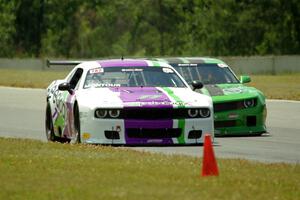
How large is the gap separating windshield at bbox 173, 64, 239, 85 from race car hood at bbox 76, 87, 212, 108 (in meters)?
3.30

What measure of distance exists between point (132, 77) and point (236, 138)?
8.42ft

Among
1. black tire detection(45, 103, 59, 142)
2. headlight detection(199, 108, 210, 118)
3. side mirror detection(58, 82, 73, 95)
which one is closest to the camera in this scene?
headlight detection(199, 108, 210, 118)

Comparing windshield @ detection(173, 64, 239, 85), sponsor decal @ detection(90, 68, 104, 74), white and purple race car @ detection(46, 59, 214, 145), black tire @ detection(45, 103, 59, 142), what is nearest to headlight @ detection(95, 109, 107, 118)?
white and purple race car @ detection(46, 59, 214, 145)

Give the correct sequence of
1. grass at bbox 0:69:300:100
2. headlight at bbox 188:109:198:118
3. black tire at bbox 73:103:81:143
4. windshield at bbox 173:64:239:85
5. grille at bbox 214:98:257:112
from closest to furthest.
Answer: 1. headlight at bbox 188:109:198:118
2. black tire at bbox 73:103:81:143
3. grille at bbox 214:98:257:112
4. windshield at bbox 173:64:239:85
5. grass at bbox 0:69:300:100

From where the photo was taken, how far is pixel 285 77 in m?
47.1

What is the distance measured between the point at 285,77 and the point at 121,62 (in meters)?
30.4

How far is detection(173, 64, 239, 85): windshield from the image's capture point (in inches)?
779

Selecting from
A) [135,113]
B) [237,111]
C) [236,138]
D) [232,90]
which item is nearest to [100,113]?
[135,113]

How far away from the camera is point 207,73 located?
65.5 feet

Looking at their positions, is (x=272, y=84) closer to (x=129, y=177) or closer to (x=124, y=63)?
(x=124, y=63)

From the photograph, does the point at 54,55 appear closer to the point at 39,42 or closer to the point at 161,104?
the point at 39,42

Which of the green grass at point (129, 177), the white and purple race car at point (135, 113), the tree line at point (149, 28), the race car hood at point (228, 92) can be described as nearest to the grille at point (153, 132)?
the white and purple race car at point (135, 113)

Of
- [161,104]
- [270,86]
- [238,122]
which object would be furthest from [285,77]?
[161,104]

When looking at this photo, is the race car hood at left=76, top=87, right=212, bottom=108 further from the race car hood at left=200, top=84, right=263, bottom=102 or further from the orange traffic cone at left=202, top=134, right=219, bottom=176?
the orange traffic cone at left=202, top=134, right=219, bottom=176
